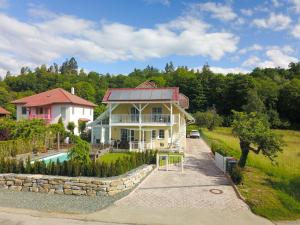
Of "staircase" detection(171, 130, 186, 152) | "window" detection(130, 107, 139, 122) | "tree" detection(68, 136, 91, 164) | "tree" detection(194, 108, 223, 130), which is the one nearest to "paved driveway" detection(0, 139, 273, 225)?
"tree" detection(68, 136, 91, 164)

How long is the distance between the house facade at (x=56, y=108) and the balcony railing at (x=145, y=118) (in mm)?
9705

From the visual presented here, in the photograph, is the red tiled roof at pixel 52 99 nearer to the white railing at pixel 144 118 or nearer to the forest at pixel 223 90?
the white railing at pixel 144 118

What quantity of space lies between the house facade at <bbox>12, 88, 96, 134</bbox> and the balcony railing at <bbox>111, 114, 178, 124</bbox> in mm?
9705

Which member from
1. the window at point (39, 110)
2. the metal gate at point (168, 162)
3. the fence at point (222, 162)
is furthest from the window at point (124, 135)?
the window at point (39, 110)

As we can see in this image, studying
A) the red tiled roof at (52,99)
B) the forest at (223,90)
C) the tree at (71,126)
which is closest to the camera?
the tree at (71,126)

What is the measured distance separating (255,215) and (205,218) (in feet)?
6.18

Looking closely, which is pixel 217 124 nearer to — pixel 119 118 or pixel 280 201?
pixel 119 118

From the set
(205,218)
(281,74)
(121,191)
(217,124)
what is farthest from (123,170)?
(281,74)

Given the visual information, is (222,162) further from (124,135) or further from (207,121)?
(207,121)

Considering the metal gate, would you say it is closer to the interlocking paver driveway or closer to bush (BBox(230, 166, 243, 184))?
the interlocking paver driveway

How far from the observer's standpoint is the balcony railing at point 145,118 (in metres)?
29.1

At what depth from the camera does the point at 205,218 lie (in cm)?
992

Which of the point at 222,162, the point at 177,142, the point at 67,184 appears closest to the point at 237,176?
the point at 222,162

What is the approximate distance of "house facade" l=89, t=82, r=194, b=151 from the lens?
93.0 feet
